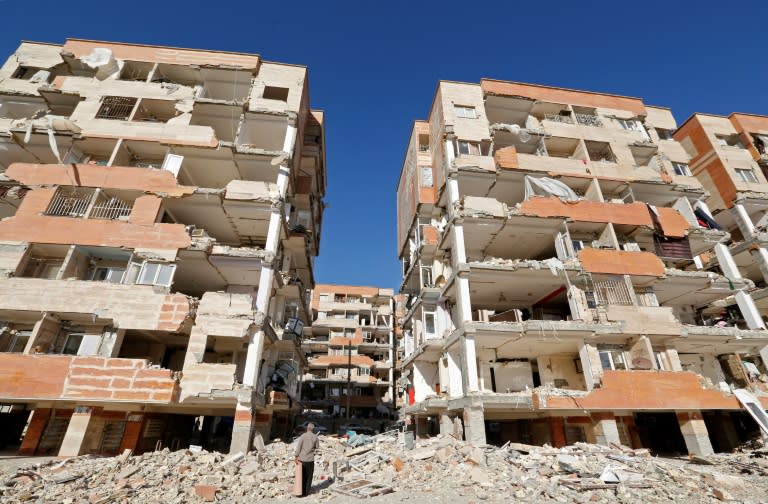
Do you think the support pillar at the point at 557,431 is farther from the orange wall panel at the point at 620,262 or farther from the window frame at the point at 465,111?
the window frame at the point at 465,111

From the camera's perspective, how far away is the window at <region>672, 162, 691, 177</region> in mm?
30297

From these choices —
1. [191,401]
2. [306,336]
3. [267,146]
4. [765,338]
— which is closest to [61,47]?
[267,146]

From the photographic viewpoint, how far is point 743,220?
27.1 metres

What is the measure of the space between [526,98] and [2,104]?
37.6 meters

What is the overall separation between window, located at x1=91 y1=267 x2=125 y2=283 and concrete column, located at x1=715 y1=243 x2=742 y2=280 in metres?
37.6

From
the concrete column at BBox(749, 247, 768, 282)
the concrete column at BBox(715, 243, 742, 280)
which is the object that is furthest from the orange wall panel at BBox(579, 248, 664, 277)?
the concrete column at BBox(749, 247, 768, 282)

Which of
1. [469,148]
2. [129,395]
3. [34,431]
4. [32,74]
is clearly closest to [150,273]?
[129,395]

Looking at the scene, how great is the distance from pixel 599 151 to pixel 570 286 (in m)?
14.1

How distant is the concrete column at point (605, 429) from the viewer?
16.7 metres

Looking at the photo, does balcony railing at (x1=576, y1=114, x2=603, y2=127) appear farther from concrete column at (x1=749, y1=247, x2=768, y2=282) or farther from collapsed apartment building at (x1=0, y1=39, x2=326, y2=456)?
collapsed apartment building at (x1=0, y1=39, x2=326, y2=456)

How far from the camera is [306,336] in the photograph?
55.7 metres

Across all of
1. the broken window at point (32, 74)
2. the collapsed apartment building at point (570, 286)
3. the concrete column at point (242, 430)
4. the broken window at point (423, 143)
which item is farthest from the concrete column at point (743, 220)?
the broken window at point (32, 74)

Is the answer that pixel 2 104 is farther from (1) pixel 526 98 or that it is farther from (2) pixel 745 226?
(2) pixel 745 226

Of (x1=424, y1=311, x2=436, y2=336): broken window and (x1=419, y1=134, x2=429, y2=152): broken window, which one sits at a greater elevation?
(x1=419, y1=134, x2=429, y2=152): broken window
